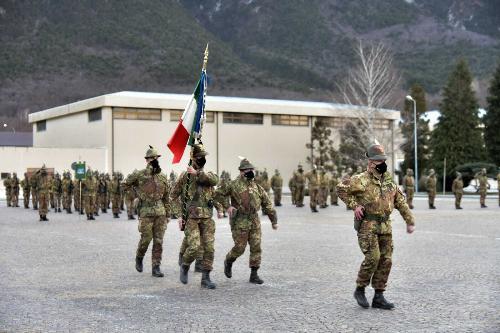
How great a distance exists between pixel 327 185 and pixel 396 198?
24228mm

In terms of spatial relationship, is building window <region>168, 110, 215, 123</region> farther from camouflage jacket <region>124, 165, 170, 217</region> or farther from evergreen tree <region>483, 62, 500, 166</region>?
camouflage jacket <region>124, 165, 170, 217</region>

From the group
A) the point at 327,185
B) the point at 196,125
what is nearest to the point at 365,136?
the point at 327,185

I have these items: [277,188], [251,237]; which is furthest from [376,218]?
[277,188]

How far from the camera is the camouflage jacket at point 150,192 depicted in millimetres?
11336

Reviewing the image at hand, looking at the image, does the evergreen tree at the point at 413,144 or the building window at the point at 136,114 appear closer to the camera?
the building window at the point at 136,114

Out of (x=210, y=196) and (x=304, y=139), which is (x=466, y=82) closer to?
(x=304, y=139)

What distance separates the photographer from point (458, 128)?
58156mm

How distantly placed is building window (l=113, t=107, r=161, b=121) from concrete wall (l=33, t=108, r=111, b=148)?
87 centimetres

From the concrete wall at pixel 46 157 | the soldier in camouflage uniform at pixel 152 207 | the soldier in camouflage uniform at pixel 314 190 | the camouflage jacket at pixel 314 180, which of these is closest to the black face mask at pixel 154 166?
the soldier in camouflage uniform at pixel 152 207

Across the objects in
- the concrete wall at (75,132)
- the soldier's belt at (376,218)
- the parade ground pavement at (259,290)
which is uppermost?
the concrete wall at (75,132)

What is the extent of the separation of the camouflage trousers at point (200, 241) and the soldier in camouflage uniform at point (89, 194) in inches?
633

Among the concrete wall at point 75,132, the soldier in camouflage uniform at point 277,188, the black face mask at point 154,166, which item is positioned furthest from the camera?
the concrete wall at point 75,132

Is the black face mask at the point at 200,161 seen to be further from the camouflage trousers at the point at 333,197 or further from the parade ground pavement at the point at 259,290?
the camouflage trousers at the point at 333,197

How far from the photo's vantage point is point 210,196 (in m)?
10.5
